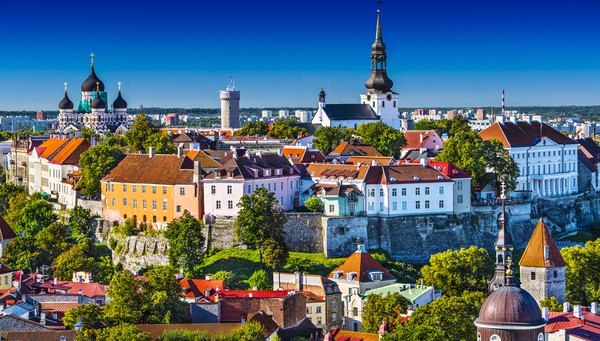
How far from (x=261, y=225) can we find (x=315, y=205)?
6369 mm

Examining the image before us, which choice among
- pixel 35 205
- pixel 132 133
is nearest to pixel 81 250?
pixel 35 205

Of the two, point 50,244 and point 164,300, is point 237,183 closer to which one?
point 50,244

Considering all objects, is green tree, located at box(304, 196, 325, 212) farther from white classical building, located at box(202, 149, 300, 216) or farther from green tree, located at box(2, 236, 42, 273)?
green tree, located at box(2, 236, 42, 273)

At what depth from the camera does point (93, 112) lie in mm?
136000

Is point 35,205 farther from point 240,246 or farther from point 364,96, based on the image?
point 364,96

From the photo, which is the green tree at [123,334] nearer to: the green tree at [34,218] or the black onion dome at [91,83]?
the green tree at [34,218]

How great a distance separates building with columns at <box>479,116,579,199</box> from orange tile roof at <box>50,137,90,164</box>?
39423mm

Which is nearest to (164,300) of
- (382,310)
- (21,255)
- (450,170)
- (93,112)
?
(382,310)

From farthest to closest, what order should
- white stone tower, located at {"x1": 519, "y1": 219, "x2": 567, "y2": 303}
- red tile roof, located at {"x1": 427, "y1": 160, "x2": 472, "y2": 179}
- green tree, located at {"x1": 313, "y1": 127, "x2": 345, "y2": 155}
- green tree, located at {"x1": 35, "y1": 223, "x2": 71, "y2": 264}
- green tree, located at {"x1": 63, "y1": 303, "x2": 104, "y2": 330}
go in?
green tree, located at {"x1": 313, "y1": 127, "x2": 345, "y2": 155} < red tile roof, located at {"x1": 427, "y1": 160, "x2": 472, "y2": 179} < green tree, located at {"x1": 35, "y1": 223, "x2": 71, "y2": 264} < white stone tower, located at {"x1": 519, "y1": 219, "x2": 567, "y2": 303} < green tree, located at {"x1": 63, "y1": 303, "x2": 104, "y2": 330}

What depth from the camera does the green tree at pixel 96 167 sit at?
81.2 m

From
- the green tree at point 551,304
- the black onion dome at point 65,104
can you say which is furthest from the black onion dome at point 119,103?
the green tree at point 551,304

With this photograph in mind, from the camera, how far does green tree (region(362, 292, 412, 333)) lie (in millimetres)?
56750

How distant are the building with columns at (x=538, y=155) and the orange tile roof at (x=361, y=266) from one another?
1026 inches

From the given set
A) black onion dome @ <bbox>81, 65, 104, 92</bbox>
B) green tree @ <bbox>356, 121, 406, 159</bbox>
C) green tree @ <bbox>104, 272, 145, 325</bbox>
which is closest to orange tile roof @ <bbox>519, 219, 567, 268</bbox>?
green tree @ <bbox>104, 272, 145, 325</bbox>
